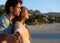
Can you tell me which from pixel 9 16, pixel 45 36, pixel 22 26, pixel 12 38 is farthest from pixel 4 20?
pixel 45 36

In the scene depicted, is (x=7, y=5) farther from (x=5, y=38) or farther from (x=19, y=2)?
(x=5, y=38)

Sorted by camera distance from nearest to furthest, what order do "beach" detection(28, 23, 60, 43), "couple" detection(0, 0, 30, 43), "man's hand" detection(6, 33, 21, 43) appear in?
1. "man's hand" detection(6, 33, 21, 43)
2. "couple" detection(0, 0, 30, 43)
3. "beach" detection(28, 23, 60, 43)

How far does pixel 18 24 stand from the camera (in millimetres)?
2891

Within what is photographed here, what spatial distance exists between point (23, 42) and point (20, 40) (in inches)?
3.7

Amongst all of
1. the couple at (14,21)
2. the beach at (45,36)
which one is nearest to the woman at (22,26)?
the couple at (14,21)

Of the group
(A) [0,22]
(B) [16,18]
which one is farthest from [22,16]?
(A) [0,22]

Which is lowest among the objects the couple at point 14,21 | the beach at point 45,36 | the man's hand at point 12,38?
the beach at point 45,36

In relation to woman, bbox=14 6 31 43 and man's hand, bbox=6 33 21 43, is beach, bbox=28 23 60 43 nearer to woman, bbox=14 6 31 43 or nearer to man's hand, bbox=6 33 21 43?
woman, bbox=14 6 31 43

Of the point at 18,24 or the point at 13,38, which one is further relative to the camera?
the point at 18,24

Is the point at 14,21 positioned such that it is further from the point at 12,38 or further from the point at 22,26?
the point at 12,38

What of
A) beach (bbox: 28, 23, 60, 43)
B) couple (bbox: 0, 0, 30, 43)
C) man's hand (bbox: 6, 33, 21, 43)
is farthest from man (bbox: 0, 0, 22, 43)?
beach (bbox: 28, 23, 60, 43)

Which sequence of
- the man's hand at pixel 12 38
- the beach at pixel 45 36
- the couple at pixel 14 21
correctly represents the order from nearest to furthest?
the man's hand at pixel 12 38
the couple at pixel 14 21
the beach at pixel 45 36

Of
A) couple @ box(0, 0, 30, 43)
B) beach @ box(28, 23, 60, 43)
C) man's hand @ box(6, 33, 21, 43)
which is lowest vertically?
beach @ box(28, 23, 60, 43)

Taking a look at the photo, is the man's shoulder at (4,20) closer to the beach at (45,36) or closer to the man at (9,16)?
the man at (9,16)
